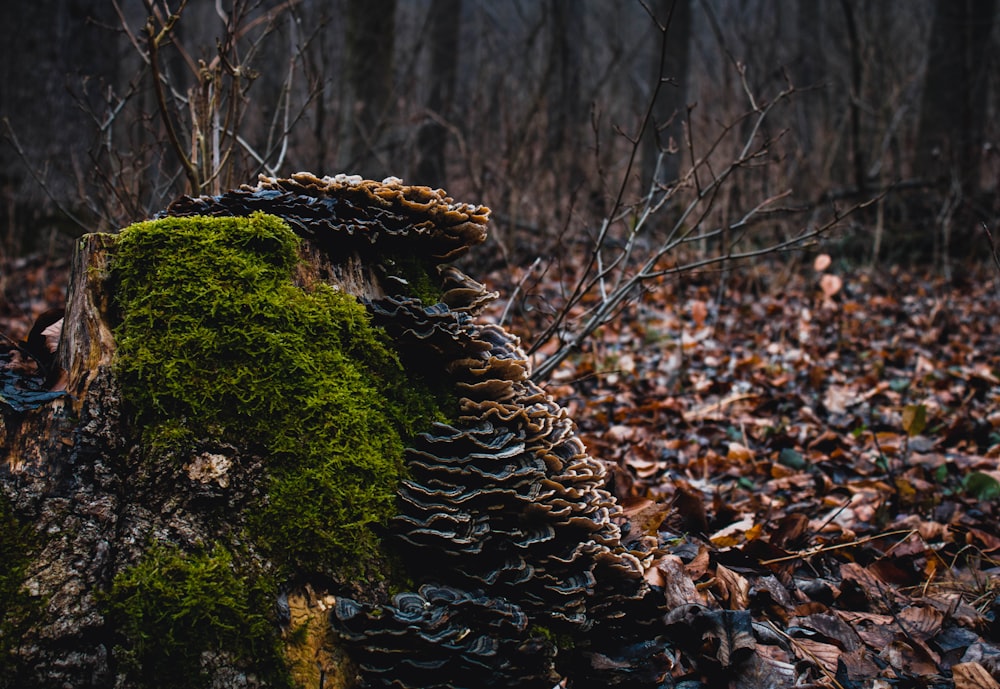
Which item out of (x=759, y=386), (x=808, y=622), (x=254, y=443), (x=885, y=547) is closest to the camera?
(x=254, y=443)

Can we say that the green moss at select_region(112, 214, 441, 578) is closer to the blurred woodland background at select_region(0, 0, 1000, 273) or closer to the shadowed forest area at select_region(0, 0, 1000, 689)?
→ the shadowed forest area at select_region(0, 0, 1000, 689)

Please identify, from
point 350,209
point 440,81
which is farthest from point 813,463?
point 440,81

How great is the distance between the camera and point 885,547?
3.31 meters

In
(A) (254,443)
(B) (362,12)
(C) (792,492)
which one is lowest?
(C) (792,492)

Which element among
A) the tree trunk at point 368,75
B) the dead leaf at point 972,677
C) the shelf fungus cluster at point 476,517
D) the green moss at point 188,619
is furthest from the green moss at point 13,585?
the tree trunk at point 368,75

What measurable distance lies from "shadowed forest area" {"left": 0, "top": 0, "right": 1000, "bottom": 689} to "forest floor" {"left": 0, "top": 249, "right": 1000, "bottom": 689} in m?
0.02

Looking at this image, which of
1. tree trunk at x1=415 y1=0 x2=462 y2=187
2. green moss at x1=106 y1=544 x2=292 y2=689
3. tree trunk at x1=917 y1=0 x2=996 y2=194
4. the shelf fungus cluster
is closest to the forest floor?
the shelf fungus cluster

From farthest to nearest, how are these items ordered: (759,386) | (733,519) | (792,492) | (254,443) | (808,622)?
(759,386) < (792,492) < (733,519) < (808,622) < (254,443)

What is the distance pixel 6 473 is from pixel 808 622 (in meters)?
2.75

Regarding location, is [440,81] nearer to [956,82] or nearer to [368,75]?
[368,75]

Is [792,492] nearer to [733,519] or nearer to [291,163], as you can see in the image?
[733,519]

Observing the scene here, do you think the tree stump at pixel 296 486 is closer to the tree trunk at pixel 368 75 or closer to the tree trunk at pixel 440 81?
the tree trunk at pixel 368 75

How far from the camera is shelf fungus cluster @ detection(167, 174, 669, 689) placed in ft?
6.36

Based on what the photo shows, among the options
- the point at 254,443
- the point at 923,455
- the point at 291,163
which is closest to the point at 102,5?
the point at 291,163
